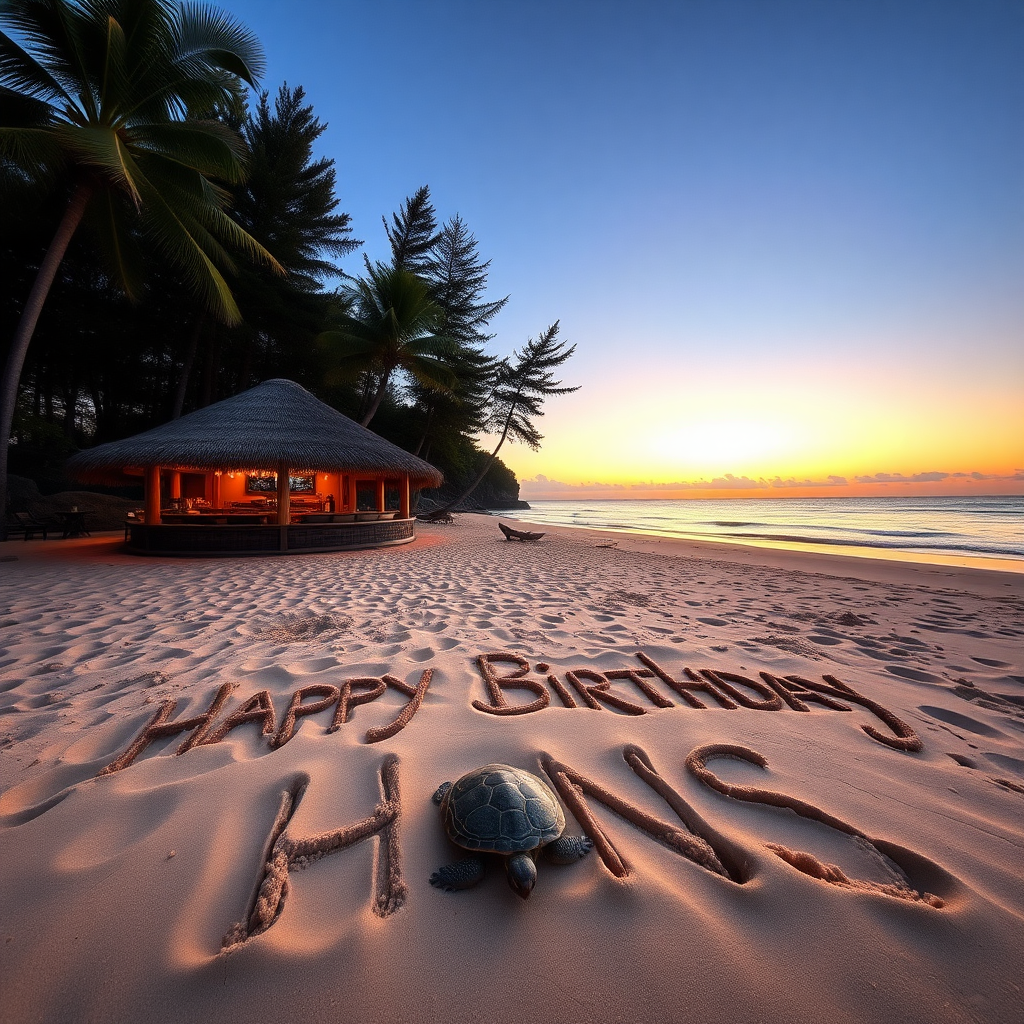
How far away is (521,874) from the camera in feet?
4.52

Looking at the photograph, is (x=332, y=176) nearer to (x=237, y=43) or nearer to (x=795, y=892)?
(x=237, y=43)

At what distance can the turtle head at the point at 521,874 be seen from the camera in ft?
4.45

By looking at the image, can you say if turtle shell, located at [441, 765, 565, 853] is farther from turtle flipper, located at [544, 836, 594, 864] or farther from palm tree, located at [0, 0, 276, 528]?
palm tree, located at [0, 0, 276, 528]

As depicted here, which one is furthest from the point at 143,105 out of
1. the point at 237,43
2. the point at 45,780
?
the point at 45,780

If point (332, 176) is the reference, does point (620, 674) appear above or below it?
below

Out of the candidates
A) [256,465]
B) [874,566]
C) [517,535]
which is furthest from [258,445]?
[874,566]

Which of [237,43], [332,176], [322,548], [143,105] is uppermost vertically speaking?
[332,176]

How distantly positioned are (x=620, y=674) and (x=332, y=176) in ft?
86.7

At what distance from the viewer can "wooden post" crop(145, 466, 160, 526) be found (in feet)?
32.6

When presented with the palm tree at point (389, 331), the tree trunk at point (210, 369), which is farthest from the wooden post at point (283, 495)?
the tree trunk at point (210, 369)

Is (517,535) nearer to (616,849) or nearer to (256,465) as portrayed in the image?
(256,465)

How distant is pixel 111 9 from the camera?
9555 millimetres

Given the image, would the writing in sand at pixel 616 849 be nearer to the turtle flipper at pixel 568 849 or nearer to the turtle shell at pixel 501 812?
the turtle flipper at pixel 568 849

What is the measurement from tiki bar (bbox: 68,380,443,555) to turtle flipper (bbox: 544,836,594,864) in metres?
10.2
